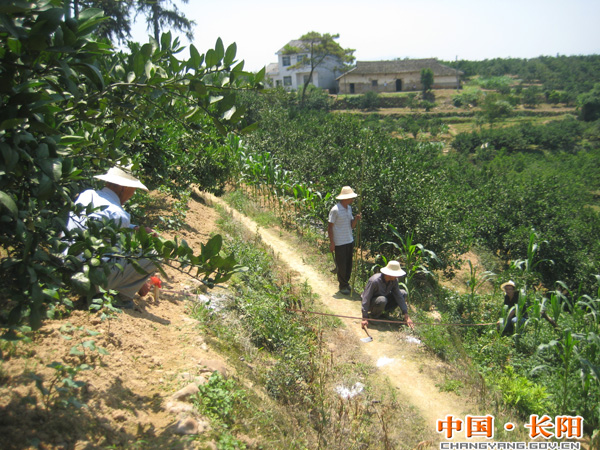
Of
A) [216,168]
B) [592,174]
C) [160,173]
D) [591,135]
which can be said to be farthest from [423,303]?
[591,135]

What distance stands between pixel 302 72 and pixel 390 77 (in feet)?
35.4

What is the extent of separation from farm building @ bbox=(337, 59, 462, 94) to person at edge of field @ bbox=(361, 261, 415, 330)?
52.0m

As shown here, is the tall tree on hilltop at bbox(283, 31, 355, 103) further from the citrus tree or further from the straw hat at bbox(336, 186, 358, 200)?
the citrus tree

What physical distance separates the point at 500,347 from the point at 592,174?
28.0 meters

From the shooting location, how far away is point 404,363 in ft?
18.9

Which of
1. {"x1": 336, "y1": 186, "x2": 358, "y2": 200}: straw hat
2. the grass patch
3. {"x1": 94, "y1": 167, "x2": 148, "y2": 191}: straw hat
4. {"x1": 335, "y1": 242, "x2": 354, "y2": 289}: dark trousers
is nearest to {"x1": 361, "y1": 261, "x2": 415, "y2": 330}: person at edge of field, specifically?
the grass patch

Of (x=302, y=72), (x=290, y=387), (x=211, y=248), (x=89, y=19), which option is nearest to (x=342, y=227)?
(x=290, y=387)

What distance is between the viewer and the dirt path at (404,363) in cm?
501

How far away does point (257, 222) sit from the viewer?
11.4 m

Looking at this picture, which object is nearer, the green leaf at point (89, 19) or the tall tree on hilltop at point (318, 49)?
the green leaf at point (89, 19)

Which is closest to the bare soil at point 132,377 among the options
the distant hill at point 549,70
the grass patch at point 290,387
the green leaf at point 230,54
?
the grass patch at point 290,387

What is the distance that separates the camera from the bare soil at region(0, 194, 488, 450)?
277 centimetres

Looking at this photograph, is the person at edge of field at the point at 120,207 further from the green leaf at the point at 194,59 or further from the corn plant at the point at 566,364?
the corn plant at the point at 566,364

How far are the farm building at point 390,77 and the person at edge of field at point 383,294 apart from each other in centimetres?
5202
